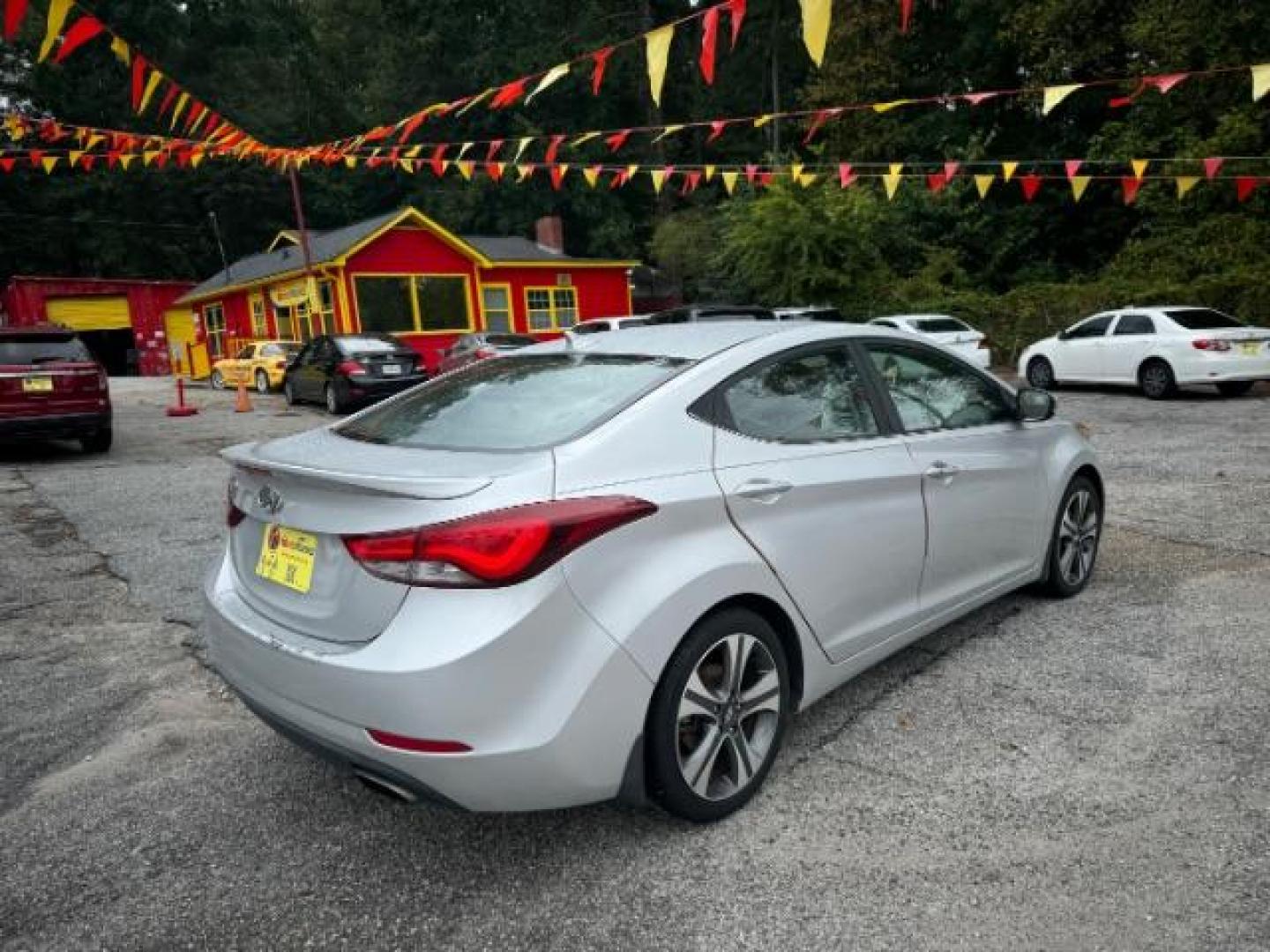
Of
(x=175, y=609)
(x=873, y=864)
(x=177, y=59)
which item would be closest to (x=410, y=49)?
(x=177, y=59)

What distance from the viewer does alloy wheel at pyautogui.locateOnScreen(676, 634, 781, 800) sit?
2.55 meters

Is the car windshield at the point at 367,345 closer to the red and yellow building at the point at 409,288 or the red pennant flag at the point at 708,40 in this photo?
the red and yellow building at the point at 409,288

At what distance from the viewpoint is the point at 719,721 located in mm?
2604

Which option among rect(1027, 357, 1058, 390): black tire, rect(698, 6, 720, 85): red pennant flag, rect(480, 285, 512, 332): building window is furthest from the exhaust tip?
rect(480, 285, 512, 332): building window

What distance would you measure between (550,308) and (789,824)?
93.0 feet

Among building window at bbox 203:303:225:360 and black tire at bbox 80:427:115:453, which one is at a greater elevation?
building window at bbox 203:303:225:360

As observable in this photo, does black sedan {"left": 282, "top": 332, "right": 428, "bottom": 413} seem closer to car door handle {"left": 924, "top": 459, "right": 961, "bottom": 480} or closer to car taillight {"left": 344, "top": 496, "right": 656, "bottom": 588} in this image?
car door handle {"left": 924, "top": 459, "right": 961, "bottom": 480}

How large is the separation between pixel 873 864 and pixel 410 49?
50.6 meters

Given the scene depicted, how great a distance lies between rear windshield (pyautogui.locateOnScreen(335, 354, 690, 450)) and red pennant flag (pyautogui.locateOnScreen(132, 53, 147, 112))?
554 cm

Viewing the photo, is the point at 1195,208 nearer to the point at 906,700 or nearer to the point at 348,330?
the point at 348,330

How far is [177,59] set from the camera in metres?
51.1

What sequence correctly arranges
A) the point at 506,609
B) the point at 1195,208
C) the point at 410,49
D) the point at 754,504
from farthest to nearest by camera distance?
the point at 410,49, the point at 1195,208, the point at 754,504, the point at 506,609

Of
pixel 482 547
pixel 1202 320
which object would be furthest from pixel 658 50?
pixel 1202 320

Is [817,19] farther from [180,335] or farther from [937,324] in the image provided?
[180,335]
